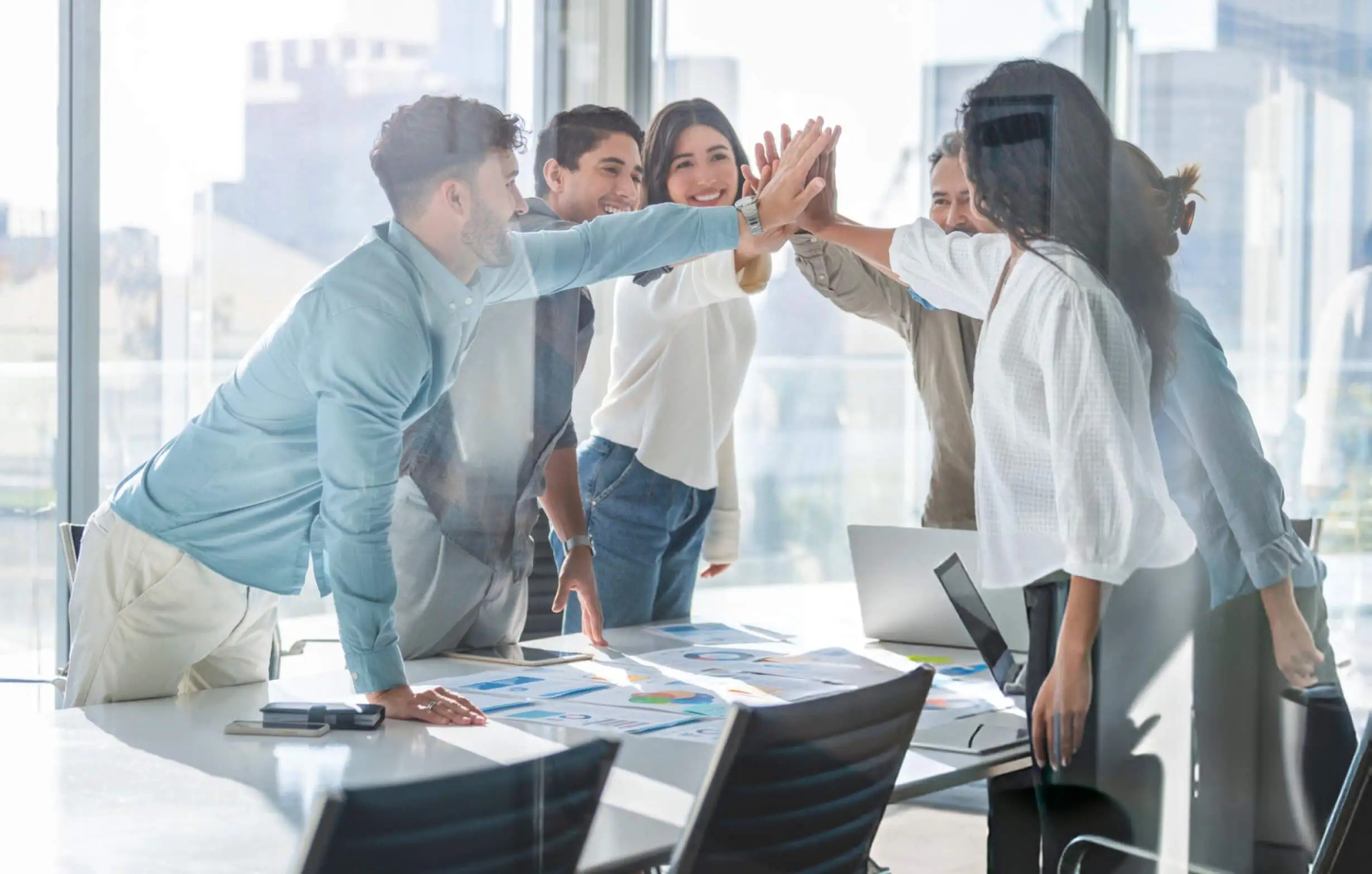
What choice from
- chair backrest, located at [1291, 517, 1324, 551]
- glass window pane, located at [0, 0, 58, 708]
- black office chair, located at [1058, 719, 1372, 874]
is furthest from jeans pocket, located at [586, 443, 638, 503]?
glass window pane, located at [0, 0, 58, 708]

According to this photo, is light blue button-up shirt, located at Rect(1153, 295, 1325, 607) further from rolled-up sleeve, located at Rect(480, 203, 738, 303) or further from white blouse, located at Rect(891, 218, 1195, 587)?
rolled-up sleeve, located at Rect(480, 203, 738, 303)

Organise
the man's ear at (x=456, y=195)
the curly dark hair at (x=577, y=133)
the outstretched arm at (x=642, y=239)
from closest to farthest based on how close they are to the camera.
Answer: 1. the man's ear at (x=456, y=195)
2. the outstretched arm at (x=642, y=239)
3. the curly dark hair at (x=577, y=133)

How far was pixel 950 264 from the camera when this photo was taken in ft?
4.87

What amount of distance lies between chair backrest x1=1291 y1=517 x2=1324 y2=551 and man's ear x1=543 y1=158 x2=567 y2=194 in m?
0.94

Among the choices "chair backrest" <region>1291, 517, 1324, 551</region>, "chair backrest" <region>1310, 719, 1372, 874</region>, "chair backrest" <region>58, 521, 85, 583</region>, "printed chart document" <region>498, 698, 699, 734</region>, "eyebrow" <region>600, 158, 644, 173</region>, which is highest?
"eyebrow" <region>600, 158, 644, 173</region>

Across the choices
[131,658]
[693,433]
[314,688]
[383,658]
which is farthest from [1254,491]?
[131,658]

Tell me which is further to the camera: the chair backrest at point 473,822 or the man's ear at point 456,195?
the man's ear at point 456,195

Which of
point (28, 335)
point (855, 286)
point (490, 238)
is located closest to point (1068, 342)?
point (855, 286)

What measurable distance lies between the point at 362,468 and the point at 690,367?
16.8 inches

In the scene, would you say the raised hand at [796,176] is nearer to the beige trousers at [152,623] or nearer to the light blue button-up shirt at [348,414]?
the light blue button-up shirt at [348,414]

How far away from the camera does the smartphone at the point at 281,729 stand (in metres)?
1.46

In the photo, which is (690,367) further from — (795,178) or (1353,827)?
(1353,827)

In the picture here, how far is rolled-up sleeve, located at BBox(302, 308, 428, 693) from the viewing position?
58.7 inches

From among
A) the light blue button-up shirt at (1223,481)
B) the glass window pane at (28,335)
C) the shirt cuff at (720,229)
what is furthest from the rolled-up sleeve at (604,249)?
the glass window pane at (28,335)
